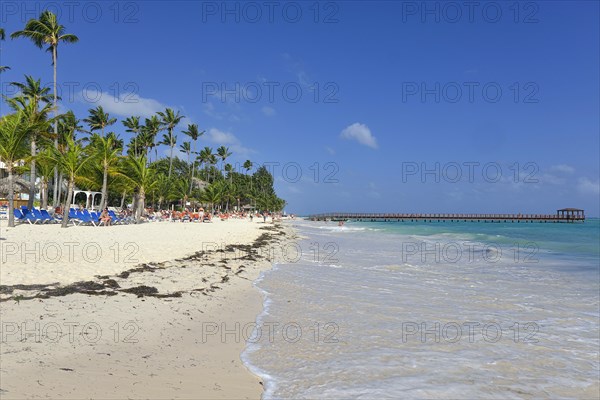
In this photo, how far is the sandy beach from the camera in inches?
155

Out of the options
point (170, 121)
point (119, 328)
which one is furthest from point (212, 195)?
point (119, 328)

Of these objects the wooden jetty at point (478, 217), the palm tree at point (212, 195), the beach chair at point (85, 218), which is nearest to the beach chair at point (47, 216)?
the beach chair at point (85, 218)

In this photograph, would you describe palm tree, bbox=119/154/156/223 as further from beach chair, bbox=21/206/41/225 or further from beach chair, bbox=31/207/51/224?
beach chair, bbox=21/206/41/225

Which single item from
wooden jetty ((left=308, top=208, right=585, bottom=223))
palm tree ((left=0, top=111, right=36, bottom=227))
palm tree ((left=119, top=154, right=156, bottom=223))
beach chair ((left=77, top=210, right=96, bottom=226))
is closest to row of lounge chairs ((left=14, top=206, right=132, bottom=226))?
beach chair ((left=77, top=210, right=96, bottom=226))

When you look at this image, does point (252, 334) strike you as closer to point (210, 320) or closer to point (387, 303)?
point (210, 320)

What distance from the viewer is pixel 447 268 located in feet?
50.2

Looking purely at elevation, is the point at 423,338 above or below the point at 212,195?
below

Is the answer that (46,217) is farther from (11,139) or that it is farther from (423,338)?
(423,338)

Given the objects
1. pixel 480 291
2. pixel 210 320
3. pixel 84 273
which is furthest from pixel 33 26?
pixel 480 291

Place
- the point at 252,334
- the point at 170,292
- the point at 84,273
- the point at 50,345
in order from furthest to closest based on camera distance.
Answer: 1. the point at 84,273
2. the point at 170,292
3. the point at 252,334
4. the point at 50,345

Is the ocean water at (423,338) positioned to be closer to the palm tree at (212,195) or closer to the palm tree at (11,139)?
the palm tree at (11,139)

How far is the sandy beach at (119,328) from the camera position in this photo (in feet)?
12.9

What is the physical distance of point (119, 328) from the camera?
→ 18.5 feet

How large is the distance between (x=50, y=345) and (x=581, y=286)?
14222 millimetres
